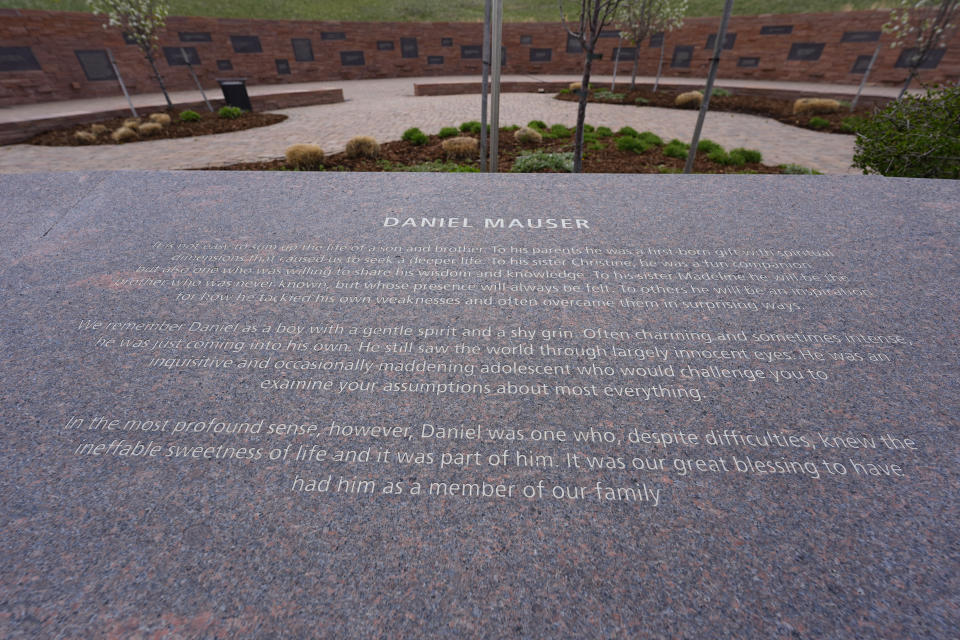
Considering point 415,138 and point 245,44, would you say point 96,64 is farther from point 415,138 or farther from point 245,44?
point 415,138

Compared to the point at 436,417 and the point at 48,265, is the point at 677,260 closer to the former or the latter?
the point at 436,417

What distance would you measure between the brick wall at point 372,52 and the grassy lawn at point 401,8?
2.27 metres

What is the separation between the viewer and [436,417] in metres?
1.56

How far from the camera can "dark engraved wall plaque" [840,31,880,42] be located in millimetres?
17825

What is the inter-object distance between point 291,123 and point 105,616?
585 inches

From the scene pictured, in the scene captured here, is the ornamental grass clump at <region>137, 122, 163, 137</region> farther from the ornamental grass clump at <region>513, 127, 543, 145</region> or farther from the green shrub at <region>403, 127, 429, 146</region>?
the ornamental grass clump at <region>513, 127, 543, 145</region>

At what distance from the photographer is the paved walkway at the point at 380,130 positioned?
9258mm

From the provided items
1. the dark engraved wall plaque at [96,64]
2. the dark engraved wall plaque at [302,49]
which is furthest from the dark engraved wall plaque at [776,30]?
the dark engraved wall plaque at [96,64]

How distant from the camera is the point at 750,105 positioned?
15.2 m

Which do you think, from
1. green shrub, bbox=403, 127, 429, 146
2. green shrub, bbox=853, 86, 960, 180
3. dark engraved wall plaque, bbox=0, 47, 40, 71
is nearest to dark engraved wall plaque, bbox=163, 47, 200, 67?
dark engraved wall plaque, bbox=0, 47, 40, 71

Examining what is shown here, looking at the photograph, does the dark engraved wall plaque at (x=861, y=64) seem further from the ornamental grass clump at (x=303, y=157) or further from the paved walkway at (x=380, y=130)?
the ornamental grass clump at (x=303, y=157)

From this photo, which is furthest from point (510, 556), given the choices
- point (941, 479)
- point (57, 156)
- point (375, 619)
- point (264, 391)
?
point (57, 156)

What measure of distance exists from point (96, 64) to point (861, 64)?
107 ft

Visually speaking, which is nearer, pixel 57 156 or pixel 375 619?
pixel 375 619
